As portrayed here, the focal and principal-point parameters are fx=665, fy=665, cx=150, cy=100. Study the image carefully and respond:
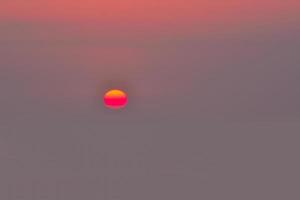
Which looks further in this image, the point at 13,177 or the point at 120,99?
the point at 13,177

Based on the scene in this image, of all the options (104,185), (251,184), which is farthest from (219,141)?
(104,185)

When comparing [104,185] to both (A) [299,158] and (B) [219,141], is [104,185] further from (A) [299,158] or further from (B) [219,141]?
(A) [299,158]

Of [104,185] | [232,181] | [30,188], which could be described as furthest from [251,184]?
[30,188]

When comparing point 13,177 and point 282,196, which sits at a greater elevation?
point 13,177

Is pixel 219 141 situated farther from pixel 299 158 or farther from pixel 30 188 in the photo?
pixel 30 188

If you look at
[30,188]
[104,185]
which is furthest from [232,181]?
[30,188]

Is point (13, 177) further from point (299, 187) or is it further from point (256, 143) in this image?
point (299, 187)

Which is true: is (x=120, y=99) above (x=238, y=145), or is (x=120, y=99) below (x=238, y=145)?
below

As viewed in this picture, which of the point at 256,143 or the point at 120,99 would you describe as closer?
the point at 120,99
